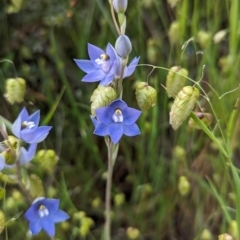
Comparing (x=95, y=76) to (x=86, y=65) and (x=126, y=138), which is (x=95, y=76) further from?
(x=126, y=138)

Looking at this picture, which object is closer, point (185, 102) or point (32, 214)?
point (185, 102)

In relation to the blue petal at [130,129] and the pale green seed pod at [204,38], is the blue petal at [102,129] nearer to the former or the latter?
the blue petal at [130,129]

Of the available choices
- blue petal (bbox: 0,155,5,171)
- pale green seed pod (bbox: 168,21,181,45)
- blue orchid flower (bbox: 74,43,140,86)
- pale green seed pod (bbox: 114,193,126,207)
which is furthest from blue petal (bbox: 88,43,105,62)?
pale green seed pod (bbox: 114,193,126,207)

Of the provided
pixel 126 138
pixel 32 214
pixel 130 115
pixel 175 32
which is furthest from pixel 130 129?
pixel 126 138

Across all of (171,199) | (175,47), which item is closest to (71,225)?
(171,199)

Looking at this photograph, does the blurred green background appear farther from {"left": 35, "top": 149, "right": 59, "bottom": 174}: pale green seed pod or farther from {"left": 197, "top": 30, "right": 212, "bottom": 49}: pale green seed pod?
{"left": 35, "top": 149, "right": 59, "bottom": 174}: pale green seed pod
